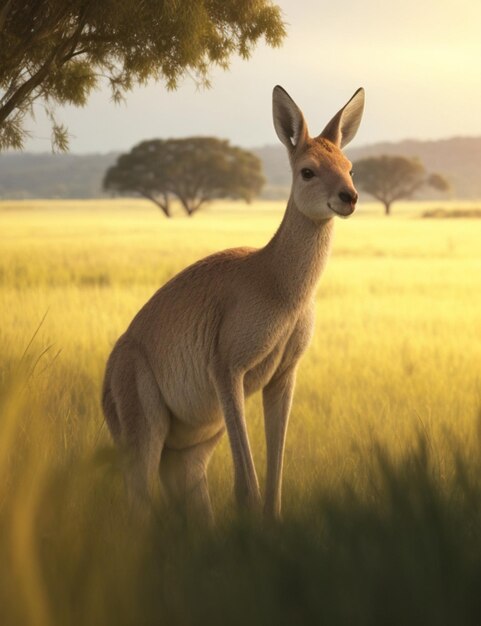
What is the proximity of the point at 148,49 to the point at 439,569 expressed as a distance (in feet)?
36.1

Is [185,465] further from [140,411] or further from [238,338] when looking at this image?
[238,338]

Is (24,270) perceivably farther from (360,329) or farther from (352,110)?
(352,110)

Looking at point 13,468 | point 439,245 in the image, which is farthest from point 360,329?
point 439,245

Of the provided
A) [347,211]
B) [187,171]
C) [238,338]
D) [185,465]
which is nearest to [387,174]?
[187,171]

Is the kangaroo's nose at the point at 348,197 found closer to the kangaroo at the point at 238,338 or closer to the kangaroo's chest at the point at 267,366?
the kangaroo at the point at 238,338

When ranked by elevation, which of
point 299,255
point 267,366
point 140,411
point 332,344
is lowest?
point 332,344

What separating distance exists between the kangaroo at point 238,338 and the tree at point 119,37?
6.70 metres

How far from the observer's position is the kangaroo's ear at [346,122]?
5.32 metres

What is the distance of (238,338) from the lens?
508 cm

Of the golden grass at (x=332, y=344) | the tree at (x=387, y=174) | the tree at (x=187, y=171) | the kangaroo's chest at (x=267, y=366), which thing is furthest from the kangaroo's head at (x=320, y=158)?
the tree at (x=387, y=174)

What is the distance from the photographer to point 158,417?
17.7ft

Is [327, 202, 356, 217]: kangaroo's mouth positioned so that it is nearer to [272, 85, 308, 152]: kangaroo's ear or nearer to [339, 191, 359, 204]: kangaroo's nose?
[339, 191, 359, 204]: kangaroo's nose

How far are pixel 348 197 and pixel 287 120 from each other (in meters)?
0.69

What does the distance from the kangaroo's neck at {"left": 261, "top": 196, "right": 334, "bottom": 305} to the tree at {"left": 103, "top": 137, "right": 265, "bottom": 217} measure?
76.7 m
